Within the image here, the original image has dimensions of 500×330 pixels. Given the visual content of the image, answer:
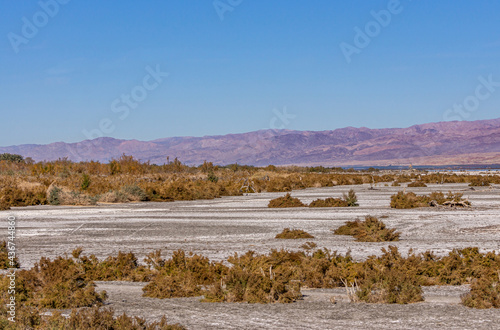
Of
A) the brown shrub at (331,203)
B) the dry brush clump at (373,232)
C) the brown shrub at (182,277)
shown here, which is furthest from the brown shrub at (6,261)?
the brown shrub at (331,203)

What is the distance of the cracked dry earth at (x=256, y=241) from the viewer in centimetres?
808

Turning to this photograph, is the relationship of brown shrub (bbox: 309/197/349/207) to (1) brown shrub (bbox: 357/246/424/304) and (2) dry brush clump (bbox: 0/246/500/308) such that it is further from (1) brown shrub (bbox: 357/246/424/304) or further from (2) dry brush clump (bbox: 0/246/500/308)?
(1) brown shrub (bbox: 357/246/424/304)

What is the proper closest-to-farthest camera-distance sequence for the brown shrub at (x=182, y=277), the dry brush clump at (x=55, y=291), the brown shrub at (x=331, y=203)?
the dry brush clump at (x=55, y=291) < the brown shrub at (x=182, y=277) < the brown shrub at (x=331, y=203)

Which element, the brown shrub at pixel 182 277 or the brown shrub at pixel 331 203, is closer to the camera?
the brown shrub at pixel 182 277

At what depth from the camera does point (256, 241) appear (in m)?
16.3

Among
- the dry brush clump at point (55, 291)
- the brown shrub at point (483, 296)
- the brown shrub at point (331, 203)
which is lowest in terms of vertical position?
the brown shrub at point (483, 296)

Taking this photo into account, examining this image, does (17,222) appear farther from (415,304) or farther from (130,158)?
(130,158)

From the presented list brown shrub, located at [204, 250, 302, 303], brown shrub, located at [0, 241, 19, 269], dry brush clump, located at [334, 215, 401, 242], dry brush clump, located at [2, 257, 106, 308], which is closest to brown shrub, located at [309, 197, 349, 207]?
→ dry brush clump, located at [334, 215, 401, 242]

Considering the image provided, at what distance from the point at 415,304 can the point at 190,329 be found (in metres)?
3.47

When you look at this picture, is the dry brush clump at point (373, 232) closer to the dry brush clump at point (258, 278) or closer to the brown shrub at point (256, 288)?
the dry brush clump at point (258, 278)

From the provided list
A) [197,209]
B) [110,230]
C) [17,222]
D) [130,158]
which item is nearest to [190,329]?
[110,230]

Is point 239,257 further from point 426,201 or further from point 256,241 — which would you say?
point 426,201

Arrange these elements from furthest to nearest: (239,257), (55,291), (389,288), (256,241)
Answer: (256,241) < (239,257) < (389,288) < (55,291)

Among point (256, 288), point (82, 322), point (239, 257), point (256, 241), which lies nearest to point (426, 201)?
point (256, 241)
